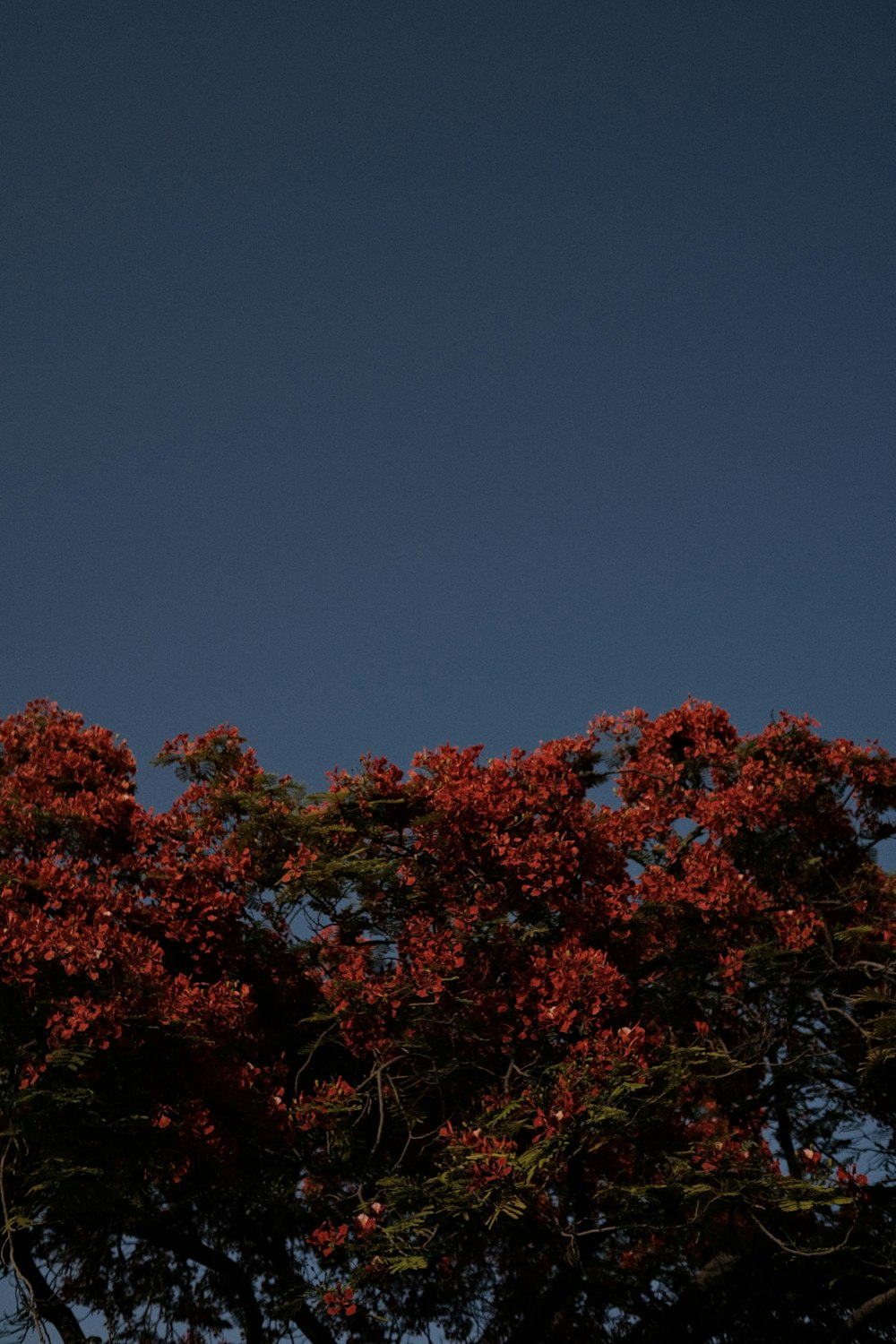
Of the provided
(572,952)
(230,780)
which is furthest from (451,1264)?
(230,780)

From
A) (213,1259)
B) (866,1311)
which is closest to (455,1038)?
(213,1259)

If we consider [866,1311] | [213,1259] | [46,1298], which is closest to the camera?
[46,1298]

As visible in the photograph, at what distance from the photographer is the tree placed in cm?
1126

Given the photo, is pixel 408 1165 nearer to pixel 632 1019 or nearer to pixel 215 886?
pixel 632 1019

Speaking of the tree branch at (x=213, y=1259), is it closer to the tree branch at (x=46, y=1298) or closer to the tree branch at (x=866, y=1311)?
the tree branch at (x=46, y=1298)

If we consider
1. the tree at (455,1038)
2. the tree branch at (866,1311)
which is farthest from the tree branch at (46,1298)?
the tree branch at (866,1311)

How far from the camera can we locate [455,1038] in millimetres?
13055

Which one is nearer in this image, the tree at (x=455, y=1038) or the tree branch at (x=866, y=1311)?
the tree at (x=455, y=1038)

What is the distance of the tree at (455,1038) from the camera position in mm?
11258

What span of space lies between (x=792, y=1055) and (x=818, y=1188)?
10.9ft

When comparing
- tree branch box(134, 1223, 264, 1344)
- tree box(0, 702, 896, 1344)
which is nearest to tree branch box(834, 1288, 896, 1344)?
tree box(0, 702, 896, 1344)

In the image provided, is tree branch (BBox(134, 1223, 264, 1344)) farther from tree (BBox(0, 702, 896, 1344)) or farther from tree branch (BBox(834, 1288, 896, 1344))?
tree branch (BBox(834, 1288, 896, 1344))

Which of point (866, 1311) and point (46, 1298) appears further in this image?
point (866, 1311)

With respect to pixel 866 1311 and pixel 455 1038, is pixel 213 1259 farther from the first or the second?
pixel 866 1311
